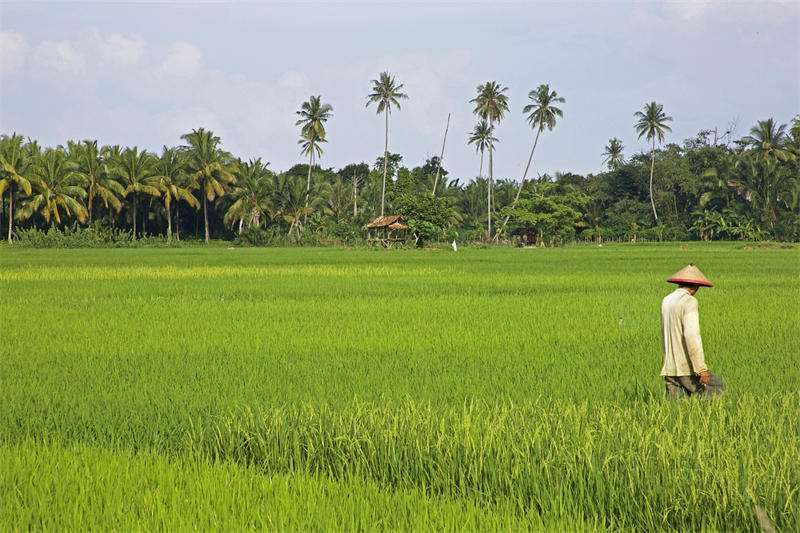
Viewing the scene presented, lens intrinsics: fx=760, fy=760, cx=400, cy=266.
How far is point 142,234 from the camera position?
46.6 m

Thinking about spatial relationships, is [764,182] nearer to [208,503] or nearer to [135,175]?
[135,175]

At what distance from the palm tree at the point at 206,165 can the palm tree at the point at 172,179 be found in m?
0.55

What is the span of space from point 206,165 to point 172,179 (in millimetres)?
2238

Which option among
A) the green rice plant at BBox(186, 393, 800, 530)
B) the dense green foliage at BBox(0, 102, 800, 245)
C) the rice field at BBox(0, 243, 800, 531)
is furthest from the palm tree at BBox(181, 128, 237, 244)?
the green rice plant at BBox(186, 393, 800, 530)

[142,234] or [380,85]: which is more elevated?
[380,85]

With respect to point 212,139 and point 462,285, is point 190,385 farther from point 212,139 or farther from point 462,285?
point 212,139

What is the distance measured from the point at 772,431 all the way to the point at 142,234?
4637cm

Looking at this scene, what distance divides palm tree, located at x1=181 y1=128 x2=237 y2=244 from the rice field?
36.2 metres

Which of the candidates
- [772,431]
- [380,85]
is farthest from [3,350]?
[380,85]

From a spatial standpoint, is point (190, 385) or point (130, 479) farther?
point (190, 385)

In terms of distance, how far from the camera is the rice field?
3.05m

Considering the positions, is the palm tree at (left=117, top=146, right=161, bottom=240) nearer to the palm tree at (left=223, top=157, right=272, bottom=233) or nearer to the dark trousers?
the palm tree at (left=223, top=157, right=272, bottom=233)

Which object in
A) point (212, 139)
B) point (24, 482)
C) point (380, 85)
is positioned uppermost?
point (380, 85)

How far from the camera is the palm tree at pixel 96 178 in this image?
4194cm
